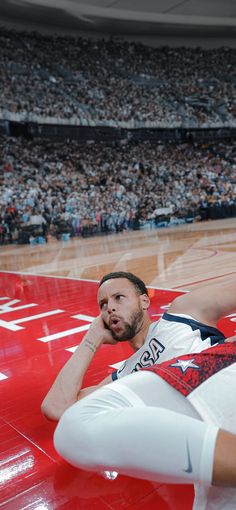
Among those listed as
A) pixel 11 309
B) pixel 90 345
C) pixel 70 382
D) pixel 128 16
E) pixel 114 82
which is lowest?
pixel 11 309

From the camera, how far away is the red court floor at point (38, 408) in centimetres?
177

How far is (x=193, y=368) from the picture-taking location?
142 cm

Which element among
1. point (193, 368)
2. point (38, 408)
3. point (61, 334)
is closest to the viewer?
point (193, 368)

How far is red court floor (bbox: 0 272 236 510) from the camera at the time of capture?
69.8 inches

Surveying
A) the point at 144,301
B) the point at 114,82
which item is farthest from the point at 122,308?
the point at 114,82

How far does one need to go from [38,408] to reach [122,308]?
1.12 m

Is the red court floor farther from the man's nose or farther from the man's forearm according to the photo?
the man's nose

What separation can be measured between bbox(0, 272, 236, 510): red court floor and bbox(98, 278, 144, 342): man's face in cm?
64

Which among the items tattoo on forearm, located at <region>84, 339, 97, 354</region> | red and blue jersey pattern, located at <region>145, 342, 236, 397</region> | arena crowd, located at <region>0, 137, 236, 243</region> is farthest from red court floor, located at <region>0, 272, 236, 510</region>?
arena crowd, located at <region>0, 137, 236, 243</region>

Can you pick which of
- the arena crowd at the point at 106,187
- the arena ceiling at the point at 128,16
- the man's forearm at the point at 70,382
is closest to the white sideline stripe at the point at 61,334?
the man's forearm at the point at 70,382

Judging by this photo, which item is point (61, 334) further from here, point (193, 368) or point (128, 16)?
point (128, 16)

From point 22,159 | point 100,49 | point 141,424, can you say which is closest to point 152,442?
point 141,424

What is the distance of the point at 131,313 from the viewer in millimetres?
2016

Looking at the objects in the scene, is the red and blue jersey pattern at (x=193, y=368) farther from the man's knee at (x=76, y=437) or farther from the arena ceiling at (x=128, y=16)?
the arena ceiling at (x=128, y=16)
